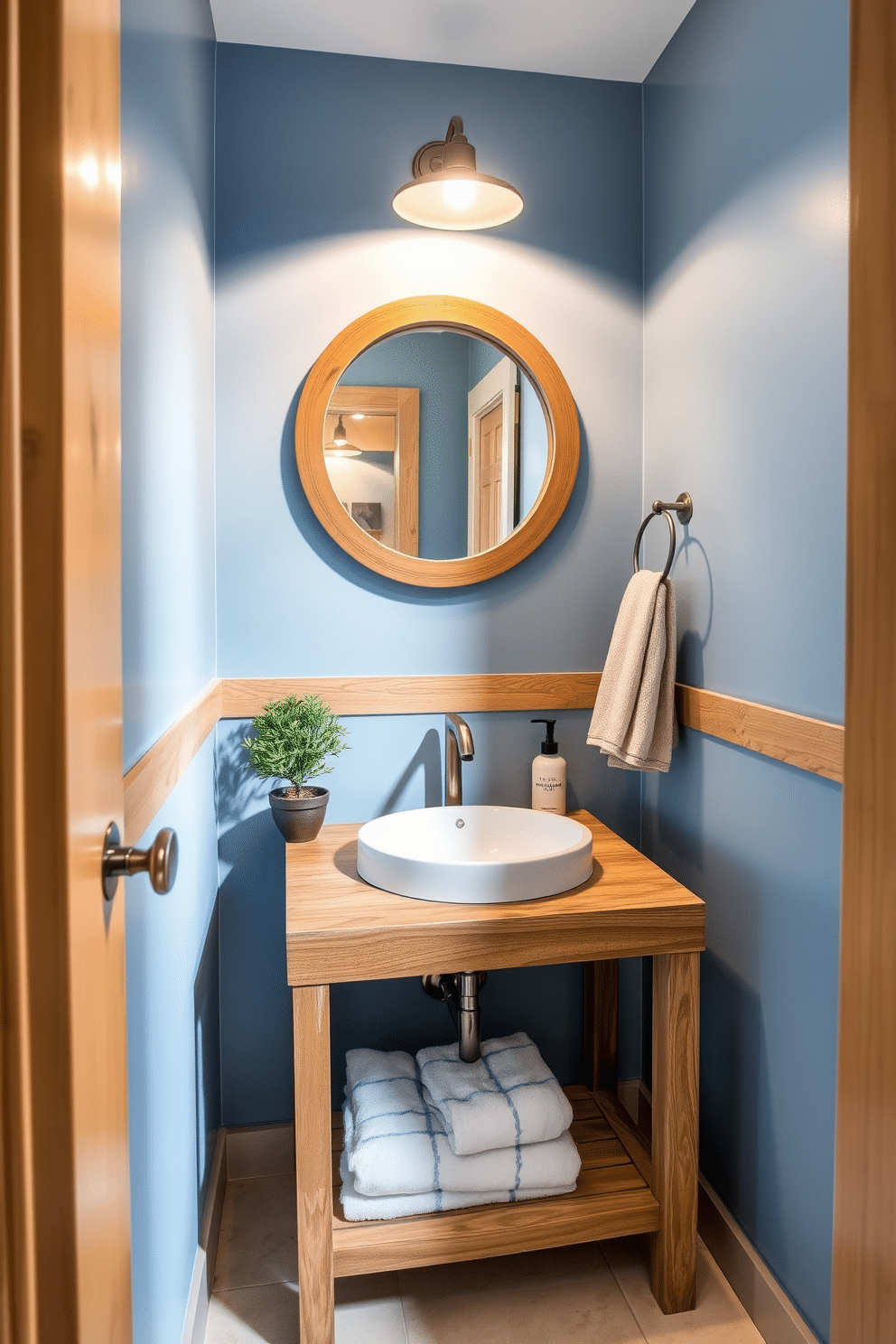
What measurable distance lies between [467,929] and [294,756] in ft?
1.80

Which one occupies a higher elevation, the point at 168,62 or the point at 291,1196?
the point at 168,62

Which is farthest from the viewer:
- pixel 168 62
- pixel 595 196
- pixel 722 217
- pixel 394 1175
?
pixel 595 196

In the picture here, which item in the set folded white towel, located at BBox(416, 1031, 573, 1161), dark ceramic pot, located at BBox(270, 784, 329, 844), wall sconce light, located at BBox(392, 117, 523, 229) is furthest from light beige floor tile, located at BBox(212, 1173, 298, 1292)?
wall sconce light, located at BBox(392, 117, 523, 229)

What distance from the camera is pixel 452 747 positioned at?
1.84 meters

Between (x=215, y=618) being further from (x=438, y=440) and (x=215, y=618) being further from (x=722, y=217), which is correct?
(x=722, y=217)

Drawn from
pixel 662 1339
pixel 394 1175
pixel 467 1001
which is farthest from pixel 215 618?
pixel 662 1339

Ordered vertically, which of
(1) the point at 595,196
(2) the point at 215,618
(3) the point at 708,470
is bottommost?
(2) the point at 215,618

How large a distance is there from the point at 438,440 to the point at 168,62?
32.4 inches

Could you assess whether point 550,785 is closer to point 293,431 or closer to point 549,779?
point 549,779

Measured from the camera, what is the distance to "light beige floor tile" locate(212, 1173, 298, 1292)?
5.41 ft

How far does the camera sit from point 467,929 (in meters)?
1.42

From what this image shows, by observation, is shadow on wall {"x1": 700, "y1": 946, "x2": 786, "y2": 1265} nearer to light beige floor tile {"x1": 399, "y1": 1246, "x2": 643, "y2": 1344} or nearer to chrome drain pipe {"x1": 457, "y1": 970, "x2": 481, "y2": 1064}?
light beige floor tile {"x1": 399, "y1": 1246, "x2": 643, "y2": 1344}

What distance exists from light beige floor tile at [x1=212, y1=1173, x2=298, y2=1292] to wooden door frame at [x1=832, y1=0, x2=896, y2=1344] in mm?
1341

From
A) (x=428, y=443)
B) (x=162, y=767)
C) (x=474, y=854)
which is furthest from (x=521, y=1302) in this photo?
(x=428, y=443)
